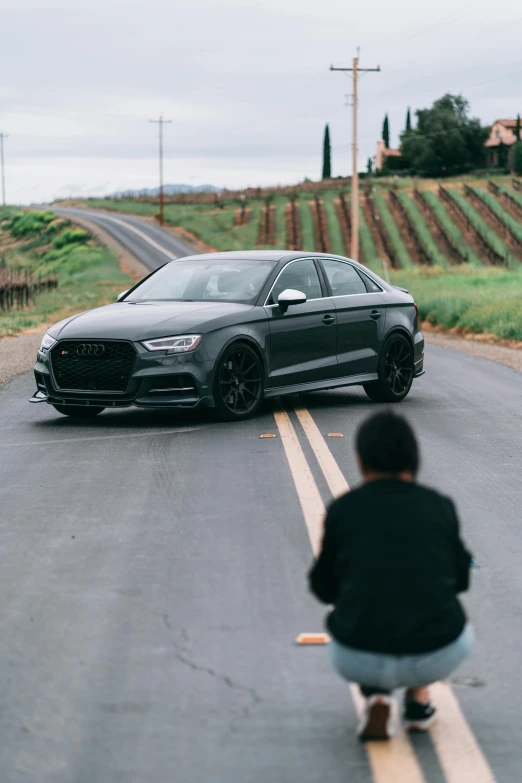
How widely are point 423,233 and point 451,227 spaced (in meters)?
2.38

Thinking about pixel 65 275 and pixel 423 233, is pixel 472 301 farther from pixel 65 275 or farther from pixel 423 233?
pixel 423 233

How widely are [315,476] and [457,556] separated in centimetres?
462

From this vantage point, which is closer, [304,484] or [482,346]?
[304,484]

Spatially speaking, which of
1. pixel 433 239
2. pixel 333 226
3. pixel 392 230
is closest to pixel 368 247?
pixel 433 239

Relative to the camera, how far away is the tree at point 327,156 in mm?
128625

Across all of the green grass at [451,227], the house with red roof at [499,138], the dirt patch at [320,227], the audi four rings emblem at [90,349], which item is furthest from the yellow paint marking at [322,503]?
the house with red roof at [499,138]

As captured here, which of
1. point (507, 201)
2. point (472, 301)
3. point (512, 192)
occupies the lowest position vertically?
point (472, 301)

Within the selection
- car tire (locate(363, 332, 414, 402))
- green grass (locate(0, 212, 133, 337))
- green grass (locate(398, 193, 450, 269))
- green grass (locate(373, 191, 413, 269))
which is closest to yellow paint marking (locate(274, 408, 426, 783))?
car tire (locate(363, 332, 414, 402))

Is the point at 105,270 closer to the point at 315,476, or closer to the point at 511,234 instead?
the point at 511,234

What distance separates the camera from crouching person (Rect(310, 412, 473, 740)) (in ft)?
11.8

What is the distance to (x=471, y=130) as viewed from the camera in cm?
12138

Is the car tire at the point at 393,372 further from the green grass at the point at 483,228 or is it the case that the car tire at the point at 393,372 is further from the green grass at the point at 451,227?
the green grass at the point at 483,228

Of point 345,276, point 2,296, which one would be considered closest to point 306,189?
point 2,296

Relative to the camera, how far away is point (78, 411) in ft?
38.7
